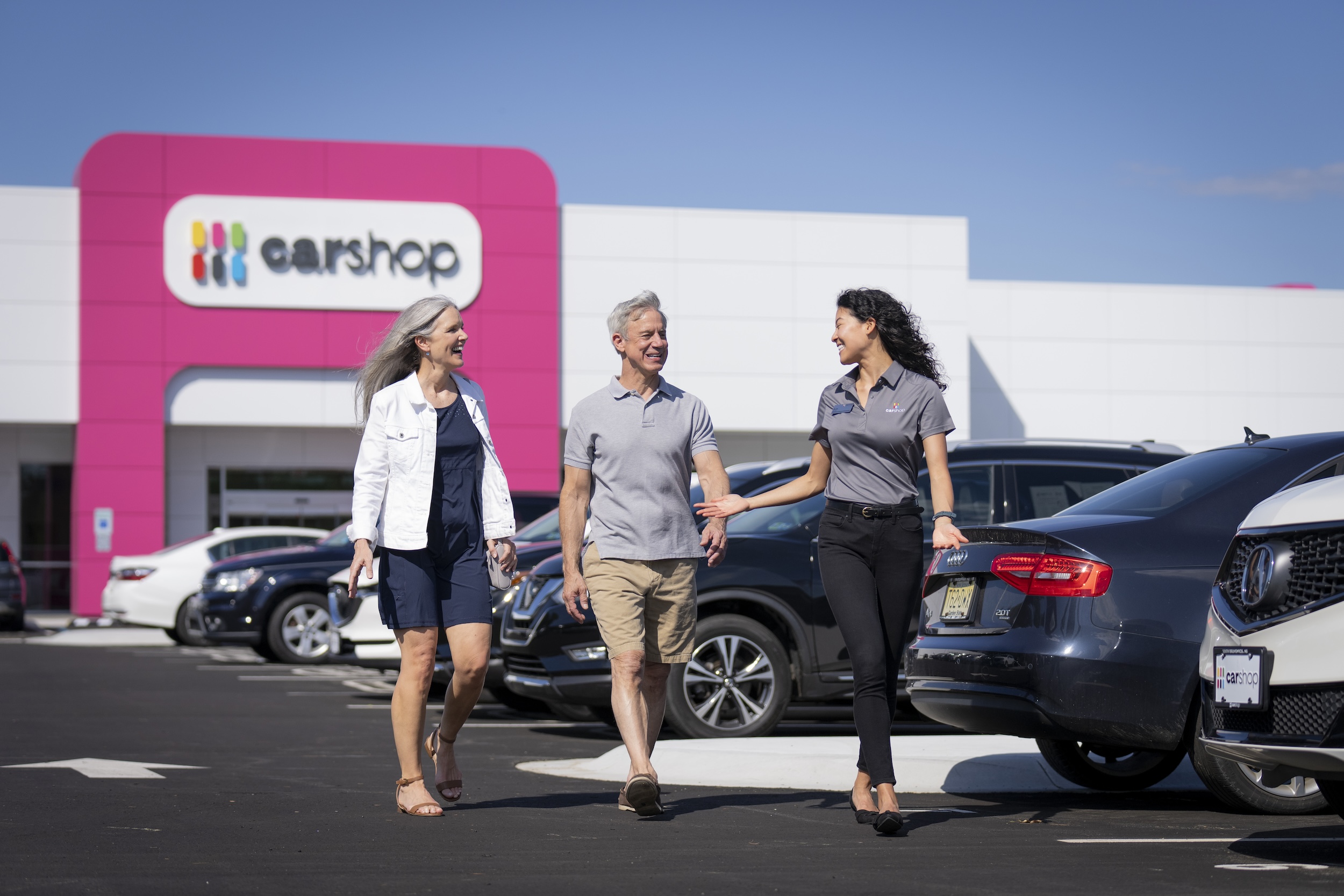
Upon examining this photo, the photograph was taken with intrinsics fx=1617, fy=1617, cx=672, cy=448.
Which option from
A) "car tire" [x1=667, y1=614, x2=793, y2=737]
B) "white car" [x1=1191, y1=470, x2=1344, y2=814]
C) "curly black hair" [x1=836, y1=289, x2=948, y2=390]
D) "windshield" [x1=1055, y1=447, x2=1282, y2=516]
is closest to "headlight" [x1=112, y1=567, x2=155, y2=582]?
"car tire" [x1=667, y1=614, x2=793, y2=737]

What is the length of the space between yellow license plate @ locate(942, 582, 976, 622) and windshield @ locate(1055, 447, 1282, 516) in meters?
0.57

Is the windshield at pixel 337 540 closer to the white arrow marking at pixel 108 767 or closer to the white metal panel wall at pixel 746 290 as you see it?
the white arrow marking at pixel 108 767

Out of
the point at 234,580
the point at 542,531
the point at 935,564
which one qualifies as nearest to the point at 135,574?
the point at 234,580

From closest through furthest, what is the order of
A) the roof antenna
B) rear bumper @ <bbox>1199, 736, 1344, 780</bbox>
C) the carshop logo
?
rear bumper @ <bbox>1199, 736, 1344, 780</bbox> → the roof antenna → the carshop logo

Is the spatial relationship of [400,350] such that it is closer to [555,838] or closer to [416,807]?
[416,807]

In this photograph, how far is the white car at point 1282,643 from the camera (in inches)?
180

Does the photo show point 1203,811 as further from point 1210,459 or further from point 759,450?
point 759,450

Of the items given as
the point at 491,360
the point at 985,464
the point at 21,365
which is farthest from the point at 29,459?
the point at 985,464

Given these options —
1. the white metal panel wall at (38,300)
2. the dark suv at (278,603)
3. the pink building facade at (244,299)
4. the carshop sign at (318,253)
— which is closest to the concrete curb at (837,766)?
the dark suv at (278,603)

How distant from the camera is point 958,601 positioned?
6.49 m

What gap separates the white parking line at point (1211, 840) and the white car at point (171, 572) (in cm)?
1495

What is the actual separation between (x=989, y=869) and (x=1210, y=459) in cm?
253

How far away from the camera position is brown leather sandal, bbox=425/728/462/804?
619 cm

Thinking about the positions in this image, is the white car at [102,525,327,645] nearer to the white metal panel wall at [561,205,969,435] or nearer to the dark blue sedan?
the white metal panel wall at [561,205,969,435]
